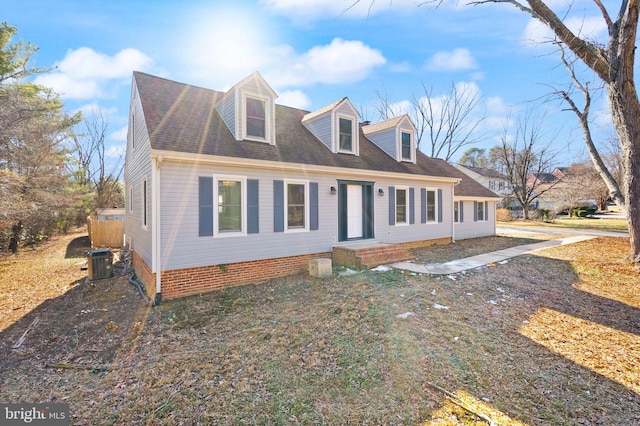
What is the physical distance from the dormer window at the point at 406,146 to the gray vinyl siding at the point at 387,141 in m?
0.60

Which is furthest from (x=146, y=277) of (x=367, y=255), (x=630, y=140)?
(x=630, y=140)

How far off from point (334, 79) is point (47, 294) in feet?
50.2

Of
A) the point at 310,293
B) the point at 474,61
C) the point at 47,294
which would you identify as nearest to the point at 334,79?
the point at 474,61

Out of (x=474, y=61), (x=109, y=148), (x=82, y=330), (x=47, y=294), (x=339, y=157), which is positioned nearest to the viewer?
(x=82, y=330)

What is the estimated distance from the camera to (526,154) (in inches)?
1193

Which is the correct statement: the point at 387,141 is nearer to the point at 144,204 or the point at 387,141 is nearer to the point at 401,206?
the point at 401,206

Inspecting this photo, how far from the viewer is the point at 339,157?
10477 millimetres

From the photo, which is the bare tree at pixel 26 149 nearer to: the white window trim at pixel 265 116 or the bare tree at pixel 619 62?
the white window trim at pixel 265 116

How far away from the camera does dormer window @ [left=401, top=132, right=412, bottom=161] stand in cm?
1314

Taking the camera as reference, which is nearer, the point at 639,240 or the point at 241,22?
the point at 241,22

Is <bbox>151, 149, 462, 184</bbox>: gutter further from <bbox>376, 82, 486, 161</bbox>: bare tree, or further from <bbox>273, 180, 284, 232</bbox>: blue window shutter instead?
<bbox>376, 82, 486, 161</bbox>: bare tree

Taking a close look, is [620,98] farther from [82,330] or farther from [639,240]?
[82,330]

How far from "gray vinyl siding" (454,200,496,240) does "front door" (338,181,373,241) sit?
23.2 ft

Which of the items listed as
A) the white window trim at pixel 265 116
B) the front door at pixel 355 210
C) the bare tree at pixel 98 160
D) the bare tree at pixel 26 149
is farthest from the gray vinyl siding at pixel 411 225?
the bare tree at pixel 98 160
